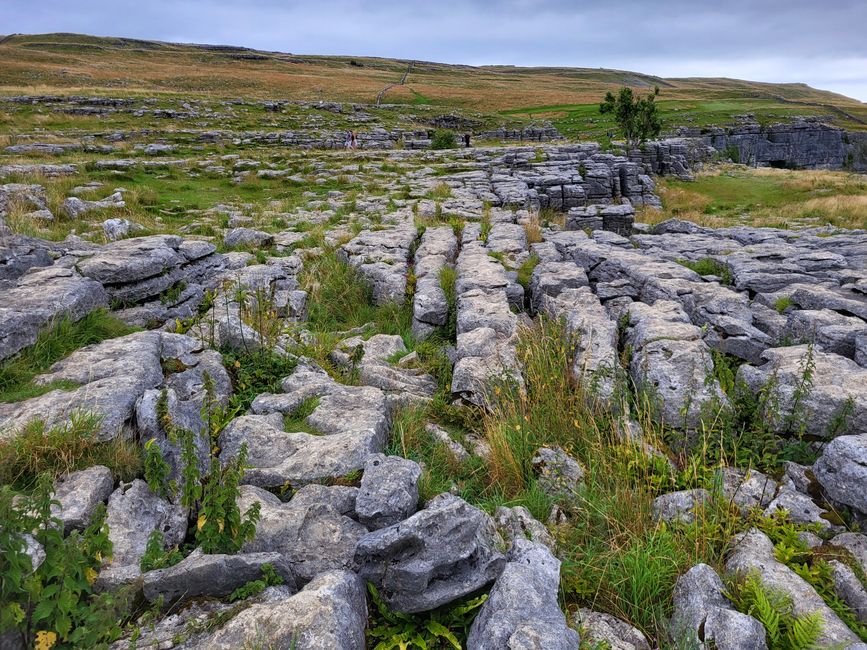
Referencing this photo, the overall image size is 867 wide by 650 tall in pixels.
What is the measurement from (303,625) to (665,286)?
7.85 m

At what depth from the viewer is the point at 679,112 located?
230ft

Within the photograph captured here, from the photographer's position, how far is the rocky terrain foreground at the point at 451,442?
131 inches

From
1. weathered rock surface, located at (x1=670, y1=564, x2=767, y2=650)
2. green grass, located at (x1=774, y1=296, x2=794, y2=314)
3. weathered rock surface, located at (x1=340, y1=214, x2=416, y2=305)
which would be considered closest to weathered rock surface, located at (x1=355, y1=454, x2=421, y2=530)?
weathered rock surface, located at (x1=670, y1=564, x2=767, y2=650)

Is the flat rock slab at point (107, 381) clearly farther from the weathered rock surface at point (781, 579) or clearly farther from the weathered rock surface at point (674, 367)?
the weathered rock surface at point (674, 367)

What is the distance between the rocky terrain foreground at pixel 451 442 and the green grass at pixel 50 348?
0.14 feet

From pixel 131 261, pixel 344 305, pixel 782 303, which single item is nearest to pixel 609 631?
pixel 782 303

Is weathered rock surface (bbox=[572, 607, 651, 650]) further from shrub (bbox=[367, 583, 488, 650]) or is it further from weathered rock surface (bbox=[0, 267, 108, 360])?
weathered rock surface (bbox=[0, 267, 108, 360])

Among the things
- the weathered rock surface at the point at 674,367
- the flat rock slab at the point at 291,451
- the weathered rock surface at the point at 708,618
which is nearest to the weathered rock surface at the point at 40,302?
the flat rock slab at the point at 291,451

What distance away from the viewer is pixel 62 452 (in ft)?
13.3

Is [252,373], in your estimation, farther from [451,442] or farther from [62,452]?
[451,442]

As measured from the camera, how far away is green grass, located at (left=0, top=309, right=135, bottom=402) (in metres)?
5.09

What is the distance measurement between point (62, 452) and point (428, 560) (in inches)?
120

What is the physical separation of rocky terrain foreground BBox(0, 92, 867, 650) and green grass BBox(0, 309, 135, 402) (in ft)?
0.14

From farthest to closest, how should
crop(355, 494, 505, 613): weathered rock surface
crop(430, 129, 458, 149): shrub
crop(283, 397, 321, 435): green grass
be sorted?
crop(430, 129, 458, 149): shrub, crop(283, 397, 321, 435): green grass, crop(355, 494, 505, 613): weathered rock surface
